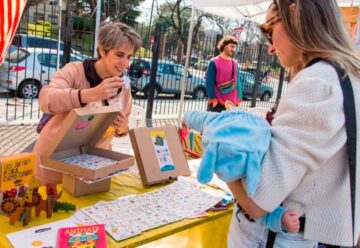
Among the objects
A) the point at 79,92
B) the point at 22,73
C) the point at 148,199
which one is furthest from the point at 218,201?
the point at 22,73

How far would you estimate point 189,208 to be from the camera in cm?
148

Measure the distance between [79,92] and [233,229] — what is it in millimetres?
895

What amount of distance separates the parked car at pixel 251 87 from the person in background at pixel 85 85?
23.2ft

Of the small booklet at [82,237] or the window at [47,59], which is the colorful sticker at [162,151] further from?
the window at [47,59]

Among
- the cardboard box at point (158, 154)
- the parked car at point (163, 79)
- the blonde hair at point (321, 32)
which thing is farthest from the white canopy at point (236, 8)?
the blonde hair at point (321, 32)

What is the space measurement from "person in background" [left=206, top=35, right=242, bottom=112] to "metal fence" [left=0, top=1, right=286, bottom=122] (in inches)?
63.0

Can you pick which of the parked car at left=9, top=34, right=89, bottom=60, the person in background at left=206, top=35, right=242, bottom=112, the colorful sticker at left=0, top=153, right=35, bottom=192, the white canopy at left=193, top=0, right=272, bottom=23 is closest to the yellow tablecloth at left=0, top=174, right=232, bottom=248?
the colorful sticker at left=0, top=153, right=35, bottom=192

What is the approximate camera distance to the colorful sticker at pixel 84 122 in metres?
1.38

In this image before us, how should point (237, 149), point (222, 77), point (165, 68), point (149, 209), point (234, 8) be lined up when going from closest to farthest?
1. point (237, 149)
2. point (149, 209)
3. point (222, 77)
4. point (234, 8)
5. point (165, 68)

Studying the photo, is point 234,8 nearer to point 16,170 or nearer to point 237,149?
point 16,170

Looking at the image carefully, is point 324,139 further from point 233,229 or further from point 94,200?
point 94,200

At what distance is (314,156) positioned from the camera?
771 mm

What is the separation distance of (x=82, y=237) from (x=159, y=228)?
12.0 inches

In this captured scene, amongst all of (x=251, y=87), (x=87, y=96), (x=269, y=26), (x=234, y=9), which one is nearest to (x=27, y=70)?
(x=234, y=9)
